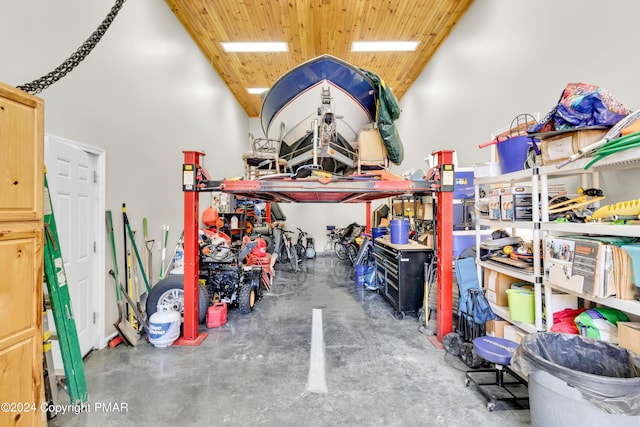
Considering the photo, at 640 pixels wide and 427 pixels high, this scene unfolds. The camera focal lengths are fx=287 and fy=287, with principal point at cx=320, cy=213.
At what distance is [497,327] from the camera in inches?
103

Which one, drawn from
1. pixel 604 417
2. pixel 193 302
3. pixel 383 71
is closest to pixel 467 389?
pixel 604 417

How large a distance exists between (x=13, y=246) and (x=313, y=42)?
5585mm

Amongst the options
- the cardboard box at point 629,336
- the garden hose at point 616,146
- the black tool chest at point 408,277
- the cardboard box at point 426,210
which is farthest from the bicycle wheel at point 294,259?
the garden hose at point 616,146

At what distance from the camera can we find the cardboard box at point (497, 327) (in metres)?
2.59

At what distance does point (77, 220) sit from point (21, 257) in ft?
4.94

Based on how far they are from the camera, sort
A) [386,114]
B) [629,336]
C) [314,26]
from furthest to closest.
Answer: [314,26] → [386,114] → [629,336]

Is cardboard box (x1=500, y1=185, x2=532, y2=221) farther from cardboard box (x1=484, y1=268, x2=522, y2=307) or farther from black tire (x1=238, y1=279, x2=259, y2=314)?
black tire (x1=238, y1=279, x2=259, y2=314)

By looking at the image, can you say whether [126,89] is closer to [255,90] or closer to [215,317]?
[215,317]

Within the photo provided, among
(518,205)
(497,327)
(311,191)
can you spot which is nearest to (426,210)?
(518,205)

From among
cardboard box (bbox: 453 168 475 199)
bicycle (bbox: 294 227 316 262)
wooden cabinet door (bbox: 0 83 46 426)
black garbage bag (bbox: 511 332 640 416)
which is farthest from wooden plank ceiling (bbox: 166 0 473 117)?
black garbage bag (bbox: 511 332 640 416)

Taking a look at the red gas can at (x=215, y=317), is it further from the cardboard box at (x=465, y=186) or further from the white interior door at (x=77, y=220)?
the cardboard box at (x=465, y=186)

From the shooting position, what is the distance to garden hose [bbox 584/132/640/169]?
1555 millimetres

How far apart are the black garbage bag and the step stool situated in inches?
12.0

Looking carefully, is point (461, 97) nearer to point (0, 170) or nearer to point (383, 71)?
point (383, 71)
